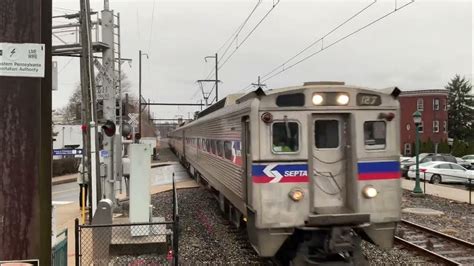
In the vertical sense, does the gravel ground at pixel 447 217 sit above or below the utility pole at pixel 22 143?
below

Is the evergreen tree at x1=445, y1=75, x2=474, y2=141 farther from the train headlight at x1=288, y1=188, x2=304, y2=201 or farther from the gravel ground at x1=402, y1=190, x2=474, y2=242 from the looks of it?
the train headlight at x1=288, y1=188, x2=304, y2=201

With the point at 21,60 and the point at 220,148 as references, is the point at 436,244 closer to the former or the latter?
the point at 220,148

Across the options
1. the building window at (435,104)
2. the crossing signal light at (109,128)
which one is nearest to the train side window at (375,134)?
the crossing signal light at (109,128)

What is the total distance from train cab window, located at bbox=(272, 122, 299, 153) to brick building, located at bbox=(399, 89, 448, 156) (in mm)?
57090

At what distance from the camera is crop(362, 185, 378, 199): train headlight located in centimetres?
712

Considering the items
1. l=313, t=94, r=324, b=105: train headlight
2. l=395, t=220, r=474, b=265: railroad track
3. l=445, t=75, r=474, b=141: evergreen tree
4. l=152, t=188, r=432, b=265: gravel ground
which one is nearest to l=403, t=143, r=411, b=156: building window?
l=445, t=75, r=474, b=141: evergreen tree

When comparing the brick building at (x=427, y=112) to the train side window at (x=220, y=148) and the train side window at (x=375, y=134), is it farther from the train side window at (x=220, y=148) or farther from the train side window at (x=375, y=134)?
the train side window at (x=375, y=134)

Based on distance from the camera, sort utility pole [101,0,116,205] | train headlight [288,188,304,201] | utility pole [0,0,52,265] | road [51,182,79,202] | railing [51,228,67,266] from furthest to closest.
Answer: road [51,182,79,202]
utility pole [101,0,116,205]
train headlight [288,188,304,201]
railing [51,228,67,266]
utility pole [0,0,52,265]

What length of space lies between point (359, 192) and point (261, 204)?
1490mm

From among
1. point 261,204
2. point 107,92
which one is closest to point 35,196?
point 261,204

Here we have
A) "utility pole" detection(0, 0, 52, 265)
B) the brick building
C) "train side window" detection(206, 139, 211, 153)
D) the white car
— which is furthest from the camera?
the brick building

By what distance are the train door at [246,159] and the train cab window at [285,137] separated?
0.45 m

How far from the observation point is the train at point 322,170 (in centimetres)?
696

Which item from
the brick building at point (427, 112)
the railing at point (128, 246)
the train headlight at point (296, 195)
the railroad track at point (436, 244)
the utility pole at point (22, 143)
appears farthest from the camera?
the brick building at point (427, 112)
